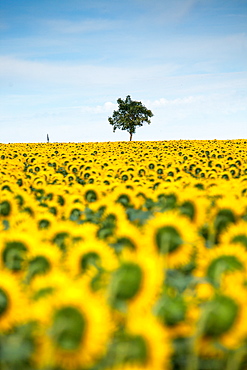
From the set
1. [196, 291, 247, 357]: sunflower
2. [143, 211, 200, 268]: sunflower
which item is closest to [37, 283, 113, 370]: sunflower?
[196, 291, 247, 357]: sunflower

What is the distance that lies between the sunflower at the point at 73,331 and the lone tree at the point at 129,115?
218ft

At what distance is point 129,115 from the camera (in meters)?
68.9

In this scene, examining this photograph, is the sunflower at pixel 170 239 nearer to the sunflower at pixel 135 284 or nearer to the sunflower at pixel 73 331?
the sunflower at pixel 135 284

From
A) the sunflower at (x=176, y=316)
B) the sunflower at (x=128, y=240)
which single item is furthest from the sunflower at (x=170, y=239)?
the sunflower at (x=176, y=316)

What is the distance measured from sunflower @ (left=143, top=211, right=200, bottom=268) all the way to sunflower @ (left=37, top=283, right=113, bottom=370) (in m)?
1.23

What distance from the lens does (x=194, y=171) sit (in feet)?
47.3

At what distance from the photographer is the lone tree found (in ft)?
224

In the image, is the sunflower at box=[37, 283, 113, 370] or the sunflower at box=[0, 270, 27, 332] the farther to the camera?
the sunflower at box=[0, 270, 27, 332]

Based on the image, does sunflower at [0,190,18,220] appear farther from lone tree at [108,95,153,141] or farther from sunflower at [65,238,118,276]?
lone tree at [108,95,153,141]

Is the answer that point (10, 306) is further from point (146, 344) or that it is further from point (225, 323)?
point (225, 323)

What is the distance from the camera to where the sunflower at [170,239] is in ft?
11.4

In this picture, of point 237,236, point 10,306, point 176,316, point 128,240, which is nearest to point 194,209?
point 237,236

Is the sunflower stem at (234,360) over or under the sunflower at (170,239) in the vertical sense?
under

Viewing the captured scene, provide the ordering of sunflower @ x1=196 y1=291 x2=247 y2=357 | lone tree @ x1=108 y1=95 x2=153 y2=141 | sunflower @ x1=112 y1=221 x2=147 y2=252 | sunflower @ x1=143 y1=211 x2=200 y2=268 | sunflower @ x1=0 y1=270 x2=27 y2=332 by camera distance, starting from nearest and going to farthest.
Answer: sunflower @ x1=196 y1=291 x2=247 y2=357 → sunflower @ x1=0 y1=270 x2=27 y2=332 → sunflower @ x1=143 y1=211 x2=200 y2=268 → sunflower @ x1=112 y1=221 x2=147 y2=252 → lone tree @ x1=108 y1=95 x2=153 y2=141
